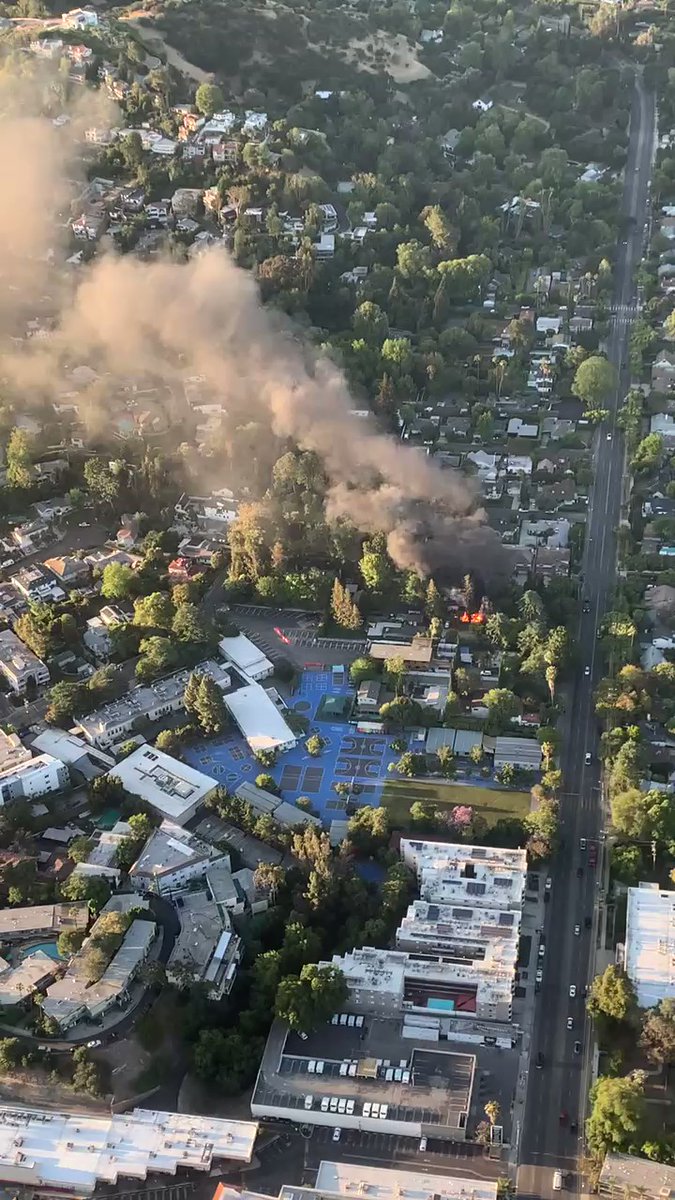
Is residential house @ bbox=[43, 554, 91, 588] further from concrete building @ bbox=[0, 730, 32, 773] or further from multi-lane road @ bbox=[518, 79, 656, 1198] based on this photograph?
multi-lane road @ bbox=[518, 79, 656, 1198]

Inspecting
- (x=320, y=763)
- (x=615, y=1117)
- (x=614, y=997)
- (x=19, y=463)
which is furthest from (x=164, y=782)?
(x=19, y=463)

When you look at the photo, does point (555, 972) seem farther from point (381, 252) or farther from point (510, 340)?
point (381, 252)

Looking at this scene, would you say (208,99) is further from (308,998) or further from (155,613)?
(308,998)

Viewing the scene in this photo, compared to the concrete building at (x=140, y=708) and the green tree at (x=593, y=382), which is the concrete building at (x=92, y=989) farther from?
the green tree at (x=593, y=382)

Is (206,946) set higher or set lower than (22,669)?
lower

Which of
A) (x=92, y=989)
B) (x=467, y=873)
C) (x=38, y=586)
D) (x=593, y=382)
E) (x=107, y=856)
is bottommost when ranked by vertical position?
(x=92, y=989)

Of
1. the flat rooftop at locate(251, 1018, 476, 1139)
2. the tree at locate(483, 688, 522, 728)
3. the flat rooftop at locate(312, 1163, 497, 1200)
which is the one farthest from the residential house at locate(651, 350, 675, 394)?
the flat rooftop at locate(312, 1163, 497, 1200)

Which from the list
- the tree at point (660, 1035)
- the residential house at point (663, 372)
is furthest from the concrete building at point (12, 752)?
the residential house at point (663, 372)
